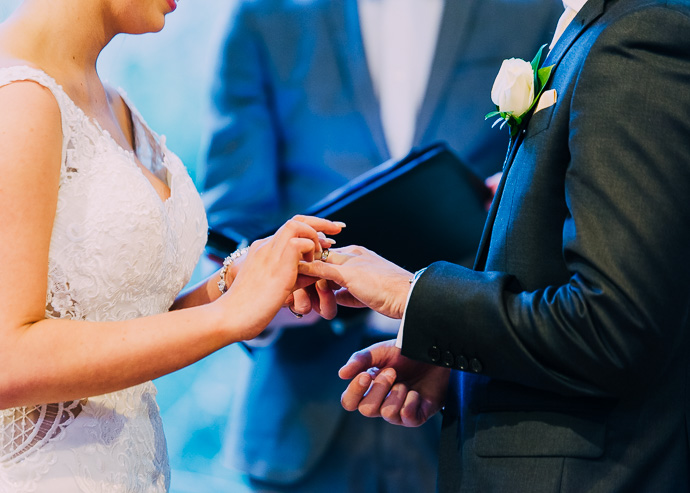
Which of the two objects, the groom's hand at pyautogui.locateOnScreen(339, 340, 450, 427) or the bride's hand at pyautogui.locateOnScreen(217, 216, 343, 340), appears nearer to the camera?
the bride's hand at pyautogui.locateOnScreen(217, 216, 343, 340)

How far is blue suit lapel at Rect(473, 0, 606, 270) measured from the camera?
3.66ft

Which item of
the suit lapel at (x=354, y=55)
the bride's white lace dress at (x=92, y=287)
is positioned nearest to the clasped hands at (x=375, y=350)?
the bride's white lace dress at (x=92, y=287)

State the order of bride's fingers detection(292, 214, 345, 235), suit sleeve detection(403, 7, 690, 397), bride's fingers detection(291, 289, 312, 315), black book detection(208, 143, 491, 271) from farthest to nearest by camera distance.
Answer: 1. black book detection(208, 143, 491, 271)
2. bride's fingers detection(291, 289, 312, 315)
3. bride's fingers detection(292, 214, 345, 235)
4. suit sleeve detection(403, 7, 690, 397)

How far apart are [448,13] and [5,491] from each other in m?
1.94

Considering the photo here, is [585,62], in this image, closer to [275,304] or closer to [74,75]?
[275,304]

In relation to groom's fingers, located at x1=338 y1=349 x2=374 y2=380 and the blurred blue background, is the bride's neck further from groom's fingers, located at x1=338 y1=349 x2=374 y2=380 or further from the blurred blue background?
the blurred blue background

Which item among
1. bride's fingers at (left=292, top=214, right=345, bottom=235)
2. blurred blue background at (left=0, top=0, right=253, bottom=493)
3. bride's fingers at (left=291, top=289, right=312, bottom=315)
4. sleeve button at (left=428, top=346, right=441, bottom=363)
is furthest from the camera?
blurred blue background at (left=0, top=0, right=253, bottom=493)

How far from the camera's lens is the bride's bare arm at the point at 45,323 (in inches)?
39.6

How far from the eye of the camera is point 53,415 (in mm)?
1200

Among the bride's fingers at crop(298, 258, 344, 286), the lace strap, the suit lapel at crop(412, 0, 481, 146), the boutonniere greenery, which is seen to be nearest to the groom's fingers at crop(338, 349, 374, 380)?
the bride's fingers at crop(298, 258, 344, 286)

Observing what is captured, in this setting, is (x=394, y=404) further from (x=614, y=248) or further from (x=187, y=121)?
(x=187, y=121)

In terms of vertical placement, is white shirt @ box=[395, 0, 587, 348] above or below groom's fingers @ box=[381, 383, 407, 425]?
above

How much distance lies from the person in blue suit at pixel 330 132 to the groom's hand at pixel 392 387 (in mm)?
876

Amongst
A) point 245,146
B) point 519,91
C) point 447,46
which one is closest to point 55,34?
point 519,91
